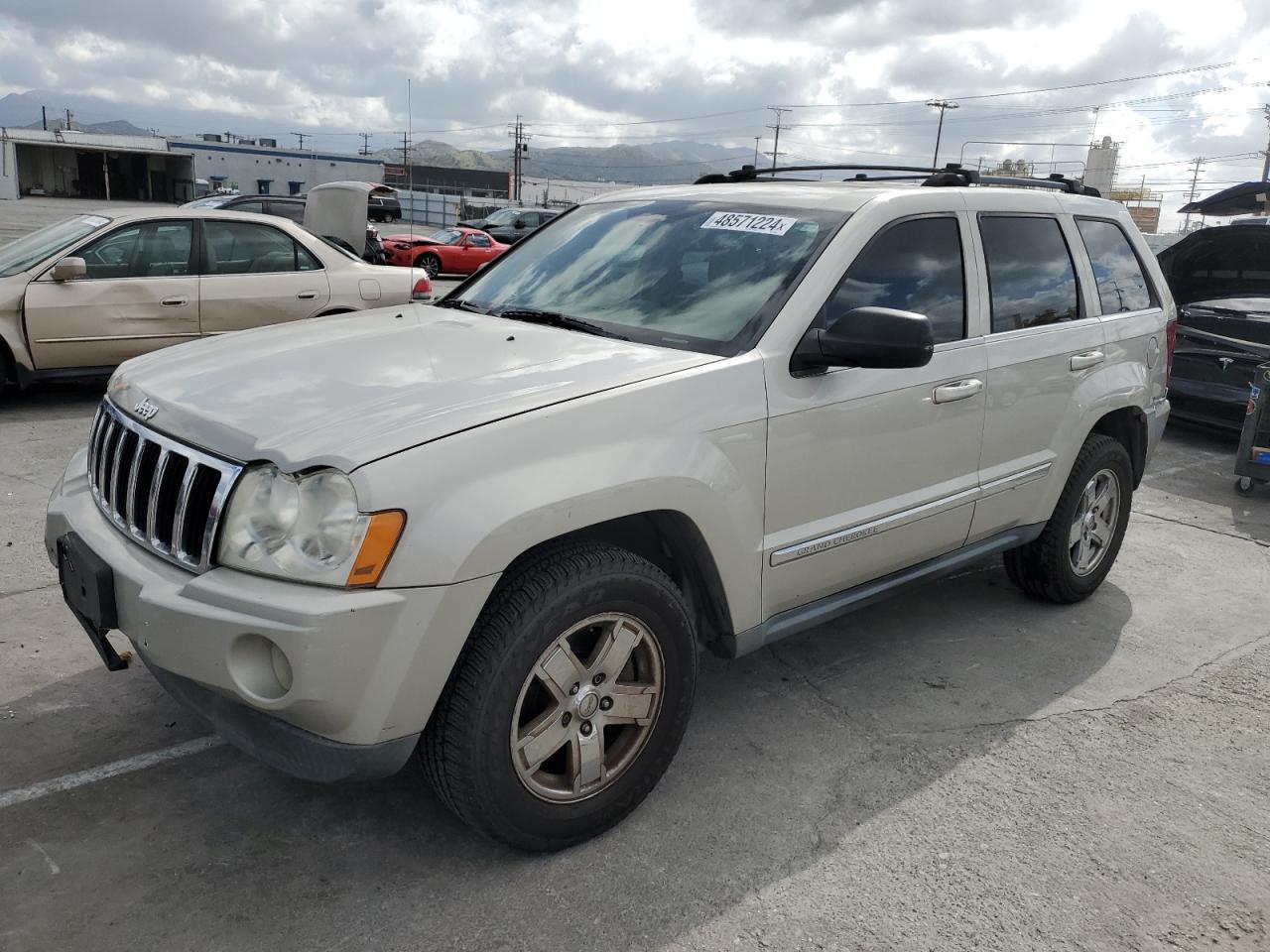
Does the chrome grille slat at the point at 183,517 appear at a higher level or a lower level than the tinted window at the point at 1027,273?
lower

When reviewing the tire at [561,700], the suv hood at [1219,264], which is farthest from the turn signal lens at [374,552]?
the suv hood at [1219,264]

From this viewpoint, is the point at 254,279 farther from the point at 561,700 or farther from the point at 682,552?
the point at 561,700

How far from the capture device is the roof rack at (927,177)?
4066 mm

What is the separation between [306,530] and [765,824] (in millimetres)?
1564

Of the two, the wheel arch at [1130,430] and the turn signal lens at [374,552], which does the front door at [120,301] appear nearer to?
the turn signal lens at [374,552]

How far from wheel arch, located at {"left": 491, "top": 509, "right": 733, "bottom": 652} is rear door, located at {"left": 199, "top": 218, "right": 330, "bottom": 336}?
6.24m

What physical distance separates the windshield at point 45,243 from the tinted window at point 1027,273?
6815 mm

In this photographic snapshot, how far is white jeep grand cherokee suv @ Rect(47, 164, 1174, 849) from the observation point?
2.29 m

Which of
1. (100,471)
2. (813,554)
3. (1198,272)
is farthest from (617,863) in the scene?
(1198,272)

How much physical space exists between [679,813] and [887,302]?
1.80m

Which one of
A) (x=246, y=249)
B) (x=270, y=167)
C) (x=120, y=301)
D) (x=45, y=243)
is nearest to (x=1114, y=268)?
(x=246, y=249)

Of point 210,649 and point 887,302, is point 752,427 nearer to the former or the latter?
point 887,302

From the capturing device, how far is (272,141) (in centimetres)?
8850

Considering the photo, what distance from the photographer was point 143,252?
793 centimetres
